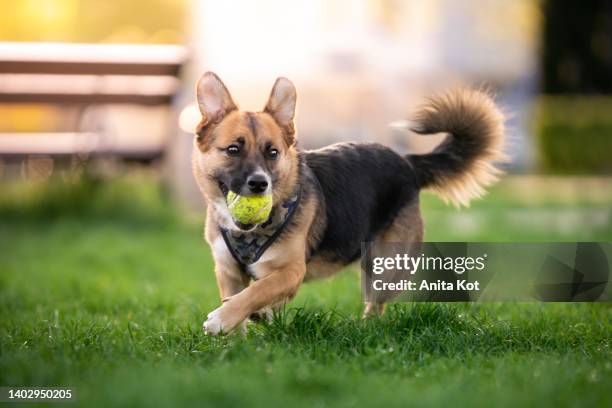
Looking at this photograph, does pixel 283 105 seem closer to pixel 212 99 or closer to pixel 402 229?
pixel 212 99

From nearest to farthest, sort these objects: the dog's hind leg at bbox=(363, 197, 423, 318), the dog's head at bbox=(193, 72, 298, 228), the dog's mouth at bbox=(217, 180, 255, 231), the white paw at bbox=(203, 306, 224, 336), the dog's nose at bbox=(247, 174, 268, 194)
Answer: the white paw at bbox=(203, 306, 224, 336) < the dog's nose at bbox=(247, 174, 268, 194) < the dog's mouth at bbox=(217, 180, 255, 231) < the dog's head at bbox=(193, 72, 298, 228) < the dog's hind leg at bbox=(363, 197, 423, 318)

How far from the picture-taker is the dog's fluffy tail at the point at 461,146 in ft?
17.5

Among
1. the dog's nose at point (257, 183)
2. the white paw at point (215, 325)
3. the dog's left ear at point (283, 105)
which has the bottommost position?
the white paw at point (215, 325)

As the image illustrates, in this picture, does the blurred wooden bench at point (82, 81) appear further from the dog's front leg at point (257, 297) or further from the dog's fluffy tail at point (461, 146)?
the dog's front leg at point (257, 297)

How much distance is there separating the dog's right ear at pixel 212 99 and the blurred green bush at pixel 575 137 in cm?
1418

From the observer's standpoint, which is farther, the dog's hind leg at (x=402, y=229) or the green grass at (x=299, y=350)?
the dog's hind leg at (x=402, y=229)

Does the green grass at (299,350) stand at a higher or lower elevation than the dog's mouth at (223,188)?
lower

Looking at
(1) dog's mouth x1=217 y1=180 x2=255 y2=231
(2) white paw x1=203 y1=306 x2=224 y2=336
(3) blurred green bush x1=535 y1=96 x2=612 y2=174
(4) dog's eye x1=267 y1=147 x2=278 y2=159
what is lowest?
(3) blurred green bush x1=535 y1=96 x2=612 y2=174

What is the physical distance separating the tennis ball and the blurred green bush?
47.3 ft

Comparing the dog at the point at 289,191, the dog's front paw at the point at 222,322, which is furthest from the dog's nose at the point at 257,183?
the dog's front paw at the point at 222,322

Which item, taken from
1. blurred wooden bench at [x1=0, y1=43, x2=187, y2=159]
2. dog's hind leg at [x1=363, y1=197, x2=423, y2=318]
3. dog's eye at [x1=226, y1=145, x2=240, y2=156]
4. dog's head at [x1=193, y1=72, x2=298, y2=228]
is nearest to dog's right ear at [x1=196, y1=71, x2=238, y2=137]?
dog's head at [x1=193, y1=72, x2=298, y2=228]

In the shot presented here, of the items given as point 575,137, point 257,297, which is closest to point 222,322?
point 257,297

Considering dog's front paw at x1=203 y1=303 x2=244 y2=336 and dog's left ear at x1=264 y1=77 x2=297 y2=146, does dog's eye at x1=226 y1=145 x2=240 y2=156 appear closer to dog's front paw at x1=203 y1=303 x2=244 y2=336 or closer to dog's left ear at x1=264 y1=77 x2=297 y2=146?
dog's left ear at x1=264 y1=77 x2=297 y2=146

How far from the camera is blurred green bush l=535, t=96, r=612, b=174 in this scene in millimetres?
17688
